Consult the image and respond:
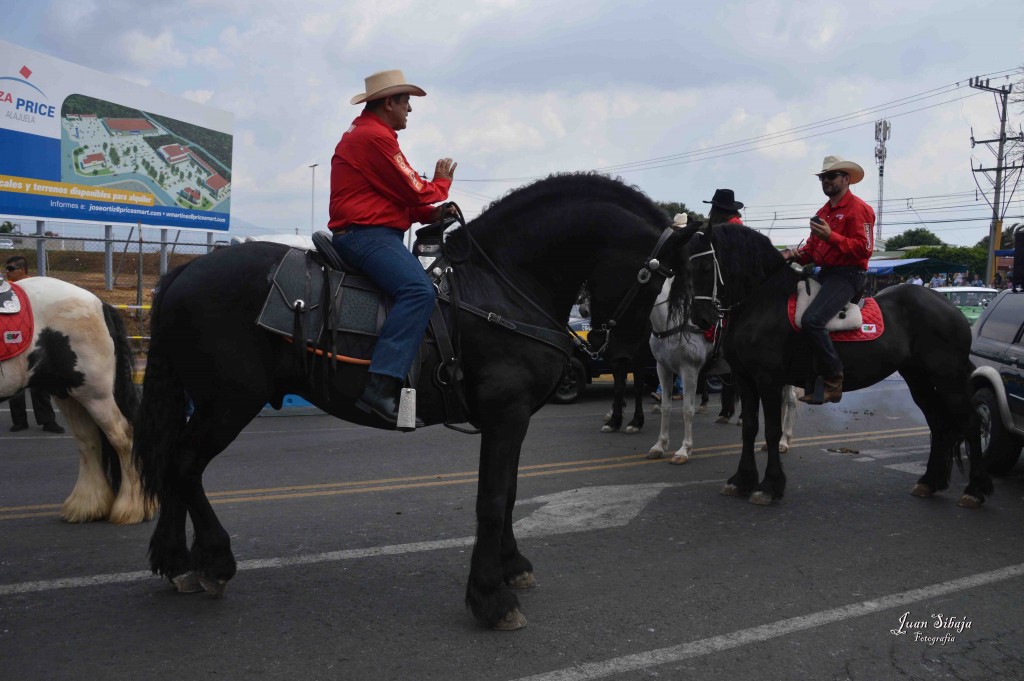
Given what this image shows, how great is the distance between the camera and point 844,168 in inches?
278

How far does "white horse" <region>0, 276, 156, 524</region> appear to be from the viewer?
6031 millimetres

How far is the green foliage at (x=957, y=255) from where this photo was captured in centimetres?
5516

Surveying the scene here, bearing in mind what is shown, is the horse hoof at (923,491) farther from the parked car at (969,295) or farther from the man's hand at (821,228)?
the parked car at (969,295)

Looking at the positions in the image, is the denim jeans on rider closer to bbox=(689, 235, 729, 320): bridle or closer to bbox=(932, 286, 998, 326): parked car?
bbox=(689, 235, 729, 320): bridle

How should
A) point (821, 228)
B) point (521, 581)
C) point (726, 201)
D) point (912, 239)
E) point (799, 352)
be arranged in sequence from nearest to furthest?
1. point (521, 581)
2. point (821, 228)
3. point (799, 352)
4. point (726, 201)
5. point (912, 239)

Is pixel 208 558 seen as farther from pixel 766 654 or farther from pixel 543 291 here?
pixel 766 654

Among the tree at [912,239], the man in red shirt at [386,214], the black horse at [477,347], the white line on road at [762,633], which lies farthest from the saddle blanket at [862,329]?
the tree at [912,239]

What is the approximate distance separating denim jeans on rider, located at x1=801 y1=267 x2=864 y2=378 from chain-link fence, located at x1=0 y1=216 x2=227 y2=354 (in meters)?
12.4

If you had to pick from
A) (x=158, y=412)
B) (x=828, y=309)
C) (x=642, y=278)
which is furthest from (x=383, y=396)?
(x=828, y=309)

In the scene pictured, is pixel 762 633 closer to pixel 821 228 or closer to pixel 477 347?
pixel 477 347

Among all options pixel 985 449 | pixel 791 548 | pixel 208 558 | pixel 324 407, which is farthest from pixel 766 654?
pixel 985 449

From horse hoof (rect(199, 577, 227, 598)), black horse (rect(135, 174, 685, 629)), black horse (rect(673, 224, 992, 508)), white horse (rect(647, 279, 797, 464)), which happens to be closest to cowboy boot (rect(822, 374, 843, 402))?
black horse (rect(673, 224, 992, 508))

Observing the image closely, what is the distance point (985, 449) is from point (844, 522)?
9.55ft

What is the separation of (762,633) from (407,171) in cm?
320
